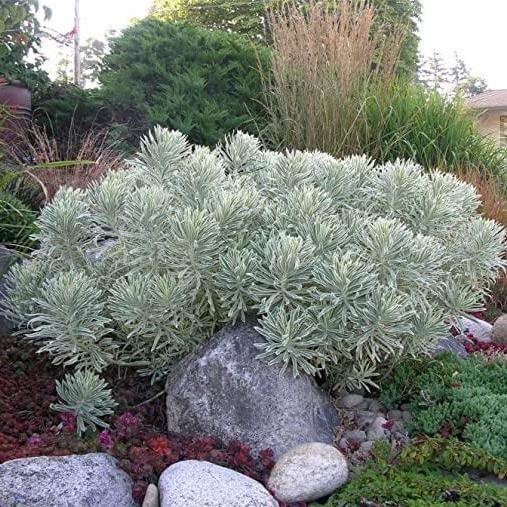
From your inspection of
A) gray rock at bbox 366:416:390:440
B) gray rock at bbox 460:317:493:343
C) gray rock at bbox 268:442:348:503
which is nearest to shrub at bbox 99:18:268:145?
gray rock at bbox 460:317:493:343

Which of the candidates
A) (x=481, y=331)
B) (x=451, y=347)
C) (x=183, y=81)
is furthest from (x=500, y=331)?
(x=183, y=81)

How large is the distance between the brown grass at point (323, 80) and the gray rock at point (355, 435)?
10.7 ft

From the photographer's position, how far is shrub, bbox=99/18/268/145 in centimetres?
622

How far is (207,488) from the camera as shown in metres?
2.10

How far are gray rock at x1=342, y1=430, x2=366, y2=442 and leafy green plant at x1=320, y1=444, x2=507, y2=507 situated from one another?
0.29 meters

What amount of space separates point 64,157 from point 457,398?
4.66m

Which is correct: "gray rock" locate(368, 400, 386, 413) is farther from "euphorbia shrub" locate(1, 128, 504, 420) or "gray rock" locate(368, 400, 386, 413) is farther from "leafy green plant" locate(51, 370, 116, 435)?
"leafy green plant" locate(51, 370, 116, 435)

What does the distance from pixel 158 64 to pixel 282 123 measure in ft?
4.04

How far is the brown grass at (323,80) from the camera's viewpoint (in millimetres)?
5695

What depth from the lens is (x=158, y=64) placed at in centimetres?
635

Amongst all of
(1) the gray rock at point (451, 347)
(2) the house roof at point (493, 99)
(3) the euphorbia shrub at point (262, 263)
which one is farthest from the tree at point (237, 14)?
(3) the euphorbia shrub at point (262, 263)

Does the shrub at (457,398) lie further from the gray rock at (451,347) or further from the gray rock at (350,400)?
the gray rock at (451,347)

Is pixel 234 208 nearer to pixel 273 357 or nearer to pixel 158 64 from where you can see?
pixel 273 357

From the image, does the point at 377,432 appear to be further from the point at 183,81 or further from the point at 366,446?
the point at 183,81
